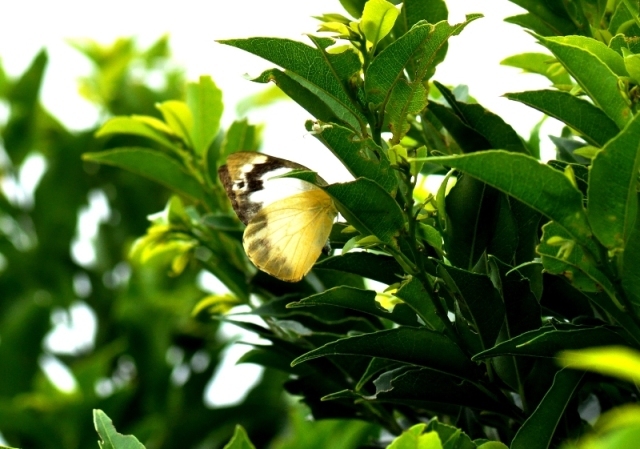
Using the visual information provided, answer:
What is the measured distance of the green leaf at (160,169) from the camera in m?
1.43

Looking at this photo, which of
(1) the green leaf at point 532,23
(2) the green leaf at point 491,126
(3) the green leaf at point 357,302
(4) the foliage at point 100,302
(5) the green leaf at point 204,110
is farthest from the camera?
(4) the foliage at point 100,302

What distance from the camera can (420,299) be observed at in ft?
3.06

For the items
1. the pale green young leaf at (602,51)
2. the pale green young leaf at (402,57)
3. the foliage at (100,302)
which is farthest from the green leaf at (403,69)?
the foliage at (100,302)

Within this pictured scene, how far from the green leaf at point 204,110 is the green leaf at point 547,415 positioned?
0.75 meters

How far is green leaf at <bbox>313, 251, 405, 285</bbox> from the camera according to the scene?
959 mm

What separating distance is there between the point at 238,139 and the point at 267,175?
0.37 m

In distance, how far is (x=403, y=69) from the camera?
879 mm

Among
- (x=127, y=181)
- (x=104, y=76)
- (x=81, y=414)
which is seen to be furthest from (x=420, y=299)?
(x=104, y=76)

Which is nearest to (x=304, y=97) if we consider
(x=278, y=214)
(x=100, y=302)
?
(x=278, y=214)

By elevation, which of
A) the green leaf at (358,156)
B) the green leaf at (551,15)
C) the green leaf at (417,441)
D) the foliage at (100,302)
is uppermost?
the green leaf at (551,15)

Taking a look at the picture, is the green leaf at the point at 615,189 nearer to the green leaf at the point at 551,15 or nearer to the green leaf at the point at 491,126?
the green leaf at the point at 491,126

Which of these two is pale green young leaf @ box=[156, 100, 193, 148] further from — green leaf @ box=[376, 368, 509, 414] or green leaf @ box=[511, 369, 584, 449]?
green leaf @ box=[511, 369, 584, 449]

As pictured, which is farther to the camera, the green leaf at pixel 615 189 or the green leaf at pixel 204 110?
the green leaf at pixel 204 110

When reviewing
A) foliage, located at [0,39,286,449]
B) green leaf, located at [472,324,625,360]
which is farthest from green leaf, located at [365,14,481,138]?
foliage, located at [0,39,286,449]
